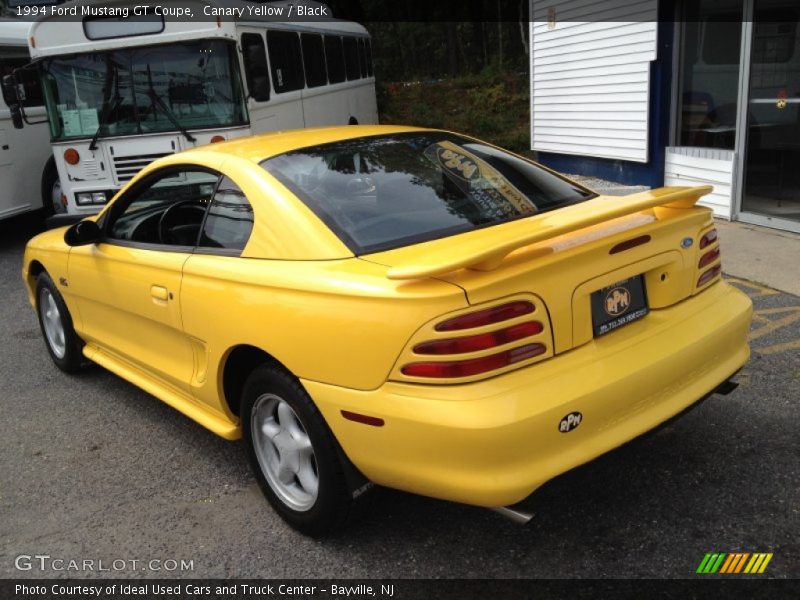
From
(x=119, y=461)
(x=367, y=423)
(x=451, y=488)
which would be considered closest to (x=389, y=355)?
(x=367, y=423)

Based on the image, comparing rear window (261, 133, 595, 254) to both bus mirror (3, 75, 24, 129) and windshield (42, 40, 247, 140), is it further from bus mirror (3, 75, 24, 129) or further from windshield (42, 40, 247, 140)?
bus mirror (3, 75, 24, 129)

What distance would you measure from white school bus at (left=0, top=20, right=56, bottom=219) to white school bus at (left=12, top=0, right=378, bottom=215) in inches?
56.5

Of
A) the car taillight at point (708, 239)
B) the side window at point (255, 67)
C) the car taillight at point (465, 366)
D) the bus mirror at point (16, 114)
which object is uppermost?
the side window at point (255, 67)

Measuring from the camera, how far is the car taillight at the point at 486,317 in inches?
92.5

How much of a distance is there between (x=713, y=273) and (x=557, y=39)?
8.78m

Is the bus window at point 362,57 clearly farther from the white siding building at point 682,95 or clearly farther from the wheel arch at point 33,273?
the wheel arch at point 33,273

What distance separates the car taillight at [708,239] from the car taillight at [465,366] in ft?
3.67

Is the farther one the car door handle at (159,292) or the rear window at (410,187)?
the car door handle at (159,292)

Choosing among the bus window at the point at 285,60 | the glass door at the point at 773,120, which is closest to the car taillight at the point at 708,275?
the glass door at the point at 773,120

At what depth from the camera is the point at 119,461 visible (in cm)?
378

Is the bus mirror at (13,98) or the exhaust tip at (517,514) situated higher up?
the bus mirror at (13,98)

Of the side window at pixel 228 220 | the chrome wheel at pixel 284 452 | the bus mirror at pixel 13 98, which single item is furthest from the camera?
the bus mirror at pixel 13 98

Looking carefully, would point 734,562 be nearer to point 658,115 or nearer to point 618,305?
point 618,305

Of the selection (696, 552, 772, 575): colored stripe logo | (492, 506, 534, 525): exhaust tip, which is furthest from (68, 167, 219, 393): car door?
(696, 552, 772, 575): colored stripe logo
